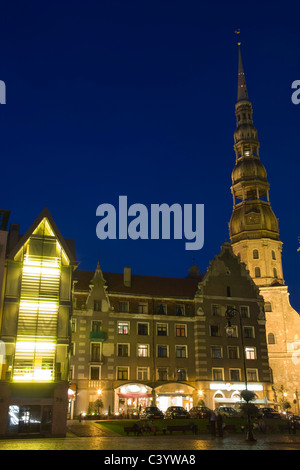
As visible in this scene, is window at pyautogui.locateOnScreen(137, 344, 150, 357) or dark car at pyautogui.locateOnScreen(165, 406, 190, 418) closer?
dark car at pyautogui.locateOnScreen(165, 406, 190, 418)

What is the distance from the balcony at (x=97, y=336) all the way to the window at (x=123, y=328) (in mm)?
A: 2580

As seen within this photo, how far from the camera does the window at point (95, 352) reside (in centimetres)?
5750

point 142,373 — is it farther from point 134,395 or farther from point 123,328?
point 123,328

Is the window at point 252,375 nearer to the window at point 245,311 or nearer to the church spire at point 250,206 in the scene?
the window at point 245,311

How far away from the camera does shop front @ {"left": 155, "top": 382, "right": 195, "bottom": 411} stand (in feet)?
192

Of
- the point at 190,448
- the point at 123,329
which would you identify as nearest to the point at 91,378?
the point at 123,329

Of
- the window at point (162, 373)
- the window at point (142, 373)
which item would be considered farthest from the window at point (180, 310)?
the window at point (142, 373)

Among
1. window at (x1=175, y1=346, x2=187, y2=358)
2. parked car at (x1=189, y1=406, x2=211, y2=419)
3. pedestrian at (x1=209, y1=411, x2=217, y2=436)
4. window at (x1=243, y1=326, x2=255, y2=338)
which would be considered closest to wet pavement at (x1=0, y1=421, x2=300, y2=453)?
pedestrian at (x1=209, y1=411, x2=217, y2=436)

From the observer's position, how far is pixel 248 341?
6400cm

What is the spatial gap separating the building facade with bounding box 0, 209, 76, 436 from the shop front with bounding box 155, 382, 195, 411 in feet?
79.8

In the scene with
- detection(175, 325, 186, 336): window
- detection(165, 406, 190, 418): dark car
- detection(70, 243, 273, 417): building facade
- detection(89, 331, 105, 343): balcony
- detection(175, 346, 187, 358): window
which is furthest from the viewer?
detection(175, 325, 186, 336): window

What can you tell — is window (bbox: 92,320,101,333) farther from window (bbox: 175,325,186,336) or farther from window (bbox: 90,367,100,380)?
window (bbox: 175,325,186,336)
